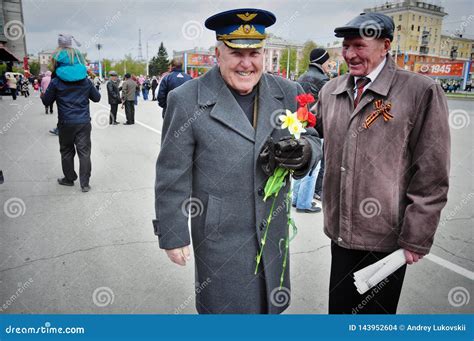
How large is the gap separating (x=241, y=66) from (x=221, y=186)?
0.62 metres

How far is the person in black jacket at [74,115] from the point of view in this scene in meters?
5.29

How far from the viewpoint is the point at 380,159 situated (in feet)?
6.16

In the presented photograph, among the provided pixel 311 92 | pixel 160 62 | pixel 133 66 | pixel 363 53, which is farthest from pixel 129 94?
pixel 133 66

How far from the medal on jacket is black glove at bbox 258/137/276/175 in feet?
1.81

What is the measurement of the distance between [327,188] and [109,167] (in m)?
5.80

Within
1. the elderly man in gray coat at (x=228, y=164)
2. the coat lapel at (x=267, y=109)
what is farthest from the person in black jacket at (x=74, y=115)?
the coat lapel at (x=267, y=109)

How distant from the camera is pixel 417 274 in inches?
134

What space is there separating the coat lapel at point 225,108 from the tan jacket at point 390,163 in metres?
0.60

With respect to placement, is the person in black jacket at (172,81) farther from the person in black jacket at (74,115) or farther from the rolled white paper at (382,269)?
the rolled white paper at (382,269)

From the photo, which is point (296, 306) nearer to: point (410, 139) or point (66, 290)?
point (410, 139)

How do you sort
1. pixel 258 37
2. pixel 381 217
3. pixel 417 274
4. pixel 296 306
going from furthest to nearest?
pixel 417 274 → pixel 296 306 → pixel 381 217 → pixel 258 37

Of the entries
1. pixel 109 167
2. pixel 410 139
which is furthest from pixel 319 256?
pixel 109 167

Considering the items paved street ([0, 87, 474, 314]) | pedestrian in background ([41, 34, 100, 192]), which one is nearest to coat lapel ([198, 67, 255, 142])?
paved street ([0, 87, 474, 314])

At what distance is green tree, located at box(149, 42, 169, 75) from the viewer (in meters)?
60.4
